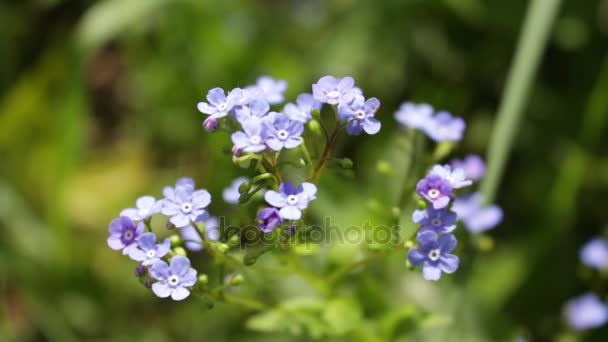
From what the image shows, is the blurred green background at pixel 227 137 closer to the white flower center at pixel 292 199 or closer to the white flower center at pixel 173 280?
the white flower center at pixel 173 280

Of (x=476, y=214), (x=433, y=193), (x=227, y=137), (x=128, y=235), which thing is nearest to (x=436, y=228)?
(x=433, y=193)

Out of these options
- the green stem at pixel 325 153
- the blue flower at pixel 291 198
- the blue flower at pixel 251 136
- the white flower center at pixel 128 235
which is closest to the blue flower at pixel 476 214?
the green stem at pixel 325 153

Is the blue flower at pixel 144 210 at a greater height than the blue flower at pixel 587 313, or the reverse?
the blue flower at pixel 587 313

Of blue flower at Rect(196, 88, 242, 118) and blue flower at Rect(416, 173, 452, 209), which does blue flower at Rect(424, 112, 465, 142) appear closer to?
blue flower at Rect(416, 173, 452, 209)

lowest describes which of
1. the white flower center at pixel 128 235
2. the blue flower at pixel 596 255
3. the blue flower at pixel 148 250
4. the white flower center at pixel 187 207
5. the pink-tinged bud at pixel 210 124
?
the blue flower at pixel 148 250

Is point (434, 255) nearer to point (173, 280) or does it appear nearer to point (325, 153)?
point (325, 153)

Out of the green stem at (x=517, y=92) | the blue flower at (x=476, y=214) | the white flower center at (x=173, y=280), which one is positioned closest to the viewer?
the white flower center at (x=173, y=280)

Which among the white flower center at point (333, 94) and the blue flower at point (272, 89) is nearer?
the white flower center at point (333, 94)

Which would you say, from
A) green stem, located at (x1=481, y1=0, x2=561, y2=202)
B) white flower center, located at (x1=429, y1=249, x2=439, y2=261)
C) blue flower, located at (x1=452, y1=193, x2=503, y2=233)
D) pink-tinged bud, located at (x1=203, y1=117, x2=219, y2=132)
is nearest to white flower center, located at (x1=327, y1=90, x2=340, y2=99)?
pink-tinged bud, located at (x1=203, y1=117, x2=219, y2=132)
